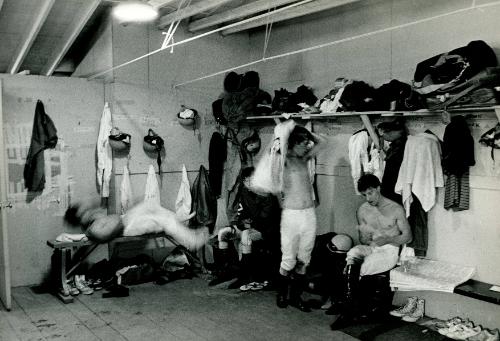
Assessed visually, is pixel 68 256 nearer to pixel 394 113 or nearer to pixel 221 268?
pixel 221 268

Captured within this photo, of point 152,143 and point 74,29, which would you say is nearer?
point 74,29

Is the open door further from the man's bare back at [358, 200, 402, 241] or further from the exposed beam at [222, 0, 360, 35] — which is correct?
the man's bare back at [358, 200, 402, 241]

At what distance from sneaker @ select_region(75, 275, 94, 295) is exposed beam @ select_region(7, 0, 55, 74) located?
2.65 m

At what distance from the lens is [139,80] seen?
21.2ft

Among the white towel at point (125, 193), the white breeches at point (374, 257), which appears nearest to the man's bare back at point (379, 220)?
the white breeches at point (374, 257)

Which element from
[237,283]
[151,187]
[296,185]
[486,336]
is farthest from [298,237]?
[151,187]

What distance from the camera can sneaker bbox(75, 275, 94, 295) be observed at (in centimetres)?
563

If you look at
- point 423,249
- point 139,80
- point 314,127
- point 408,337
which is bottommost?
point 408,337

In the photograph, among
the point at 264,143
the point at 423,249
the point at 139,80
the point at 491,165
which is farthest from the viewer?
the point at 264,143

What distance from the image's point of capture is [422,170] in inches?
182

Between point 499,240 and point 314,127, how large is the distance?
2.44m

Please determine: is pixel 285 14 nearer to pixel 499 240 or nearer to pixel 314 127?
pixel 314 127

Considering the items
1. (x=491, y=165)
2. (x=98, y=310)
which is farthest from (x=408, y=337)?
(x=98, y=310)

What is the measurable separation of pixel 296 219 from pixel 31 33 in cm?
329
